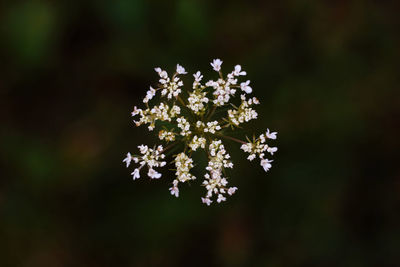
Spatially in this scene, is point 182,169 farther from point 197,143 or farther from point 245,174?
point 245,174

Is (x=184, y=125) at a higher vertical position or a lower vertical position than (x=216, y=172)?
higher

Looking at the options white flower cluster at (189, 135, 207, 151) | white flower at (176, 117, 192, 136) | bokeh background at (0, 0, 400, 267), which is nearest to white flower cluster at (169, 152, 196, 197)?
white flower cluster at (189, 135, 207, 151)

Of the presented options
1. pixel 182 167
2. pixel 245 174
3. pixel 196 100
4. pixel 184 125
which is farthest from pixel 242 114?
pixel 245 174

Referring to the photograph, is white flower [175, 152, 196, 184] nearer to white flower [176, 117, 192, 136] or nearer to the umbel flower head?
the umbel flower head

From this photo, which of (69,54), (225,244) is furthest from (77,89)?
(225,244)

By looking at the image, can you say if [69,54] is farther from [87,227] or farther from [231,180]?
[231,180]

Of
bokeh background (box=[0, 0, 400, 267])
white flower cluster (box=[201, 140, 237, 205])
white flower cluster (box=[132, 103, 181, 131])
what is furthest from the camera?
bokeh background (box=[0, 0, 400, 267])

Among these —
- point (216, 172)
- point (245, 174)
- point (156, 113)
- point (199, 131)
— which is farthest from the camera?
point (245, 174)

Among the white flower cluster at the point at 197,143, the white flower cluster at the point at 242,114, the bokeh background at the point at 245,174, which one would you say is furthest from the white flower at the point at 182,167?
the bokeh background at the point at 245,174
